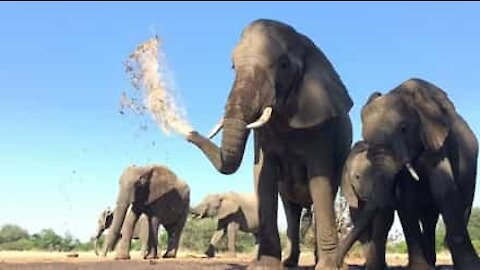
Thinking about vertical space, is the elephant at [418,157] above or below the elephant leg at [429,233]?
above

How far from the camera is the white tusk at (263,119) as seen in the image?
5.73 metres

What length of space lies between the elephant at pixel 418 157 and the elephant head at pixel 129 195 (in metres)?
8.25

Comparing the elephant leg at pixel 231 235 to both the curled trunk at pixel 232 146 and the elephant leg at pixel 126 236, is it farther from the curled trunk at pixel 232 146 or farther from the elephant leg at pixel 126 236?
the curled trunk at pixel 232 146

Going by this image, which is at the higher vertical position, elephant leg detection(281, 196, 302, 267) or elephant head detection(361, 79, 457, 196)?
elephant head detection(361, 79, 457, 196)

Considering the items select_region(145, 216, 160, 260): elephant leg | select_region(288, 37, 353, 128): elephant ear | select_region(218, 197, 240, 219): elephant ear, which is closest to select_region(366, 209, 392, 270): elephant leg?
select_region(288, 37, 353, 128): elephant ear

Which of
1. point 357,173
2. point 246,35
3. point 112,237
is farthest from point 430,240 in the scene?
point 112,237

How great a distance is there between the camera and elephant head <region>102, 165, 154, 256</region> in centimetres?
1393

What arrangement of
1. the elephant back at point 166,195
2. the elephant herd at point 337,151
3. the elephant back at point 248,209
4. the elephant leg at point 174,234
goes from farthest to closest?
the elephant back at point 248,209 < the elephant leg at point 174,234 < the elephant back at point 166,195 < the elephant herd at point 337,151

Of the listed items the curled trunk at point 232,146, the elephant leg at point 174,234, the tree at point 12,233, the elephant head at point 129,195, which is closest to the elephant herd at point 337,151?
the curled trunk at point 232,146

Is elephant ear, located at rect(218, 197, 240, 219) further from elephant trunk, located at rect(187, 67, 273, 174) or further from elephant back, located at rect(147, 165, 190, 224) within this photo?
elephant trunk, located at rect(187, 67, 273, 174)

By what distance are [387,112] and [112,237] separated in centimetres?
875

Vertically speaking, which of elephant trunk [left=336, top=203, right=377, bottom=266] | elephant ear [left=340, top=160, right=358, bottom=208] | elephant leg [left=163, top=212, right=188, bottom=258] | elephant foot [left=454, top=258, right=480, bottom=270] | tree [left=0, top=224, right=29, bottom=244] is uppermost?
tree [left=0, top=224, right=29, bottom=244]

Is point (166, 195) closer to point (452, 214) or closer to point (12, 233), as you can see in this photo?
point (452, 214)

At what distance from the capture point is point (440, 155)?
6176 mm
